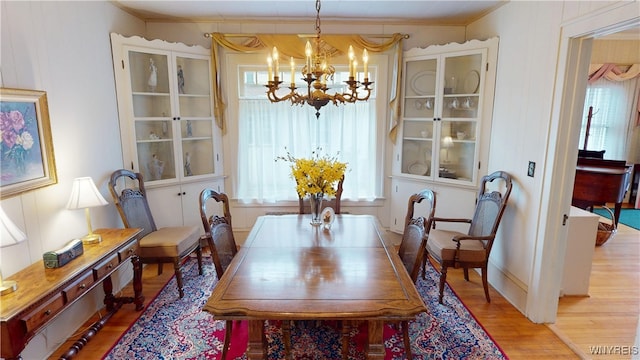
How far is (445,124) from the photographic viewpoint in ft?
12.4

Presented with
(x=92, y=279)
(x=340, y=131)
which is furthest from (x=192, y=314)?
(x=340, y=131)

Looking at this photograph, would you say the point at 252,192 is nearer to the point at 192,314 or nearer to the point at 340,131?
the point at 340,131

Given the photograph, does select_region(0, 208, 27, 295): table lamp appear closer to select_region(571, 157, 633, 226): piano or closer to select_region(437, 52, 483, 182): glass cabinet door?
select_region(437, 52, 483, 182): glass cabinet door

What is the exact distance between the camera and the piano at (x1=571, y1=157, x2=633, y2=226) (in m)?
4.36

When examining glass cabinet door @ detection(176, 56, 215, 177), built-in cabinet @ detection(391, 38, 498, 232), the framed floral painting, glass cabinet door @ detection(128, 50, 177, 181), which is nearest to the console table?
the framed floral painting

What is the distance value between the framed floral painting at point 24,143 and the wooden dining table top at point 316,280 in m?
1.38

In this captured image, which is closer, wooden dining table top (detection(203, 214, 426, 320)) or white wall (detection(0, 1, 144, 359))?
wooden dining table top (detection(203, 214, 426, 320))

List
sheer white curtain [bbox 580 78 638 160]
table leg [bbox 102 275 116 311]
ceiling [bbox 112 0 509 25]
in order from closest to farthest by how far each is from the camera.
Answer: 1. table leg [bbox 102 275 116 311]
2. ceiling [bbox 112 0 509 25]
3. sheer white curtain [bbox 580 78 638 160]

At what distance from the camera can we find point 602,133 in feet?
19.8

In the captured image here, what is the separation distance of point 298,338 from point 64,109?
2.41 m

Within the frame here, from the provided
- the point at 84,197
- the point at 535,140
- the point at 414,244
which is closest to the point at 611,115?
the point at 535,140

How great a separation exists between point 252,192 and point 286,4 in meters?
2.14

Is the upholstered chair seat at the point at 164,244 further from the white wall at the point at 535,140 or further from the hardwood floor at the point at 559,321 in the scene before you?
the white wall at the point at 535,140

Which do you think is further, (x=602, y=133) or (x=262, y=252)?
(x=602, y=133)
